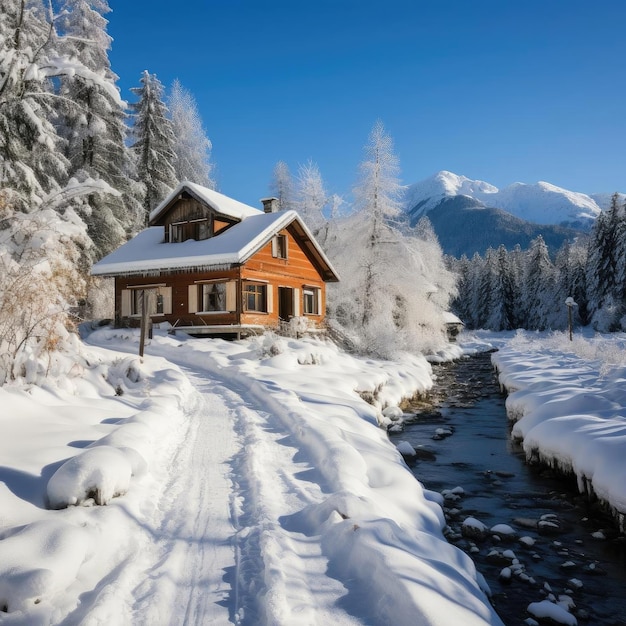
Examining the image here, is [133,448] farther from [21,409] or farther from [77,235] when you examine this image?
[77,235]

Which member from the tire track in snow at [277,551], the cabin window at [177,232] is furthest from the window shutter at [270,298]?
the tire track in snow at [277,551]

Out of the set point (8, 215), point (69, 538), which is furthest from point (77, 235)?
point (69, 538)

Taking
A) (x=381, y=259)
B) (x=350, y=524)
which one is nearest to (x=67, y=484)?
(x=350, y=524)

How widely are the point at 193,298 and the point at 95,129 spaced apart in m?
11.3

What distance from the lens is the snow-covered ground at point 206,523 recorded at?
3.19 m

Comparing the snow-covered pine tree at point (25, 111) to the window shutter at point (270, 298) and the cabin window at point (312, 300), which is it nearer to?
the window shutter at point (270, 298)

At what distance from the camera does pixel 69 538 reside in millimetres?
3479

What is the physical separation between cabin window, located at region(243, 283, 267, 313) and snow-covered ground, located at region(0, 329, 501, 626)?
46.1 ft

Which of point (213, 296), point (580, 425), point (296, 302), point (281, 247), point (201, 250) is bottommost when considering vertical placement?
point (580, 425)

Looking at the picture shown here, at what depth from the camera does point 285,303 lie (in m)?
26.2

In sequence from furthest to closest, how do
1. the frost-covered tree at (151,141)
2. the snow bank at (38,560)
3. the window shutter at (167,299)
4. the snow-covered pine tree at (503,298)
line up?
1. the snow-covered pine tree at (503,298)
2. the frost-covered tree at (151,141)
3. the window shutter at (167,299)
4. the snow bank at (38,560)

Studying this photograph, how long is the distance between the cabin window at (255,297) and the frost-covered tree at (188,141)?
18758mm

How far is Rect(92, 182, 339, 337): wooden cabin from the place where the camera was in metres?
21.9

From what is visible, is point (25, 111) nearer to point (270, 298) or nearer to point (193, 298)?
point (193, 298)
